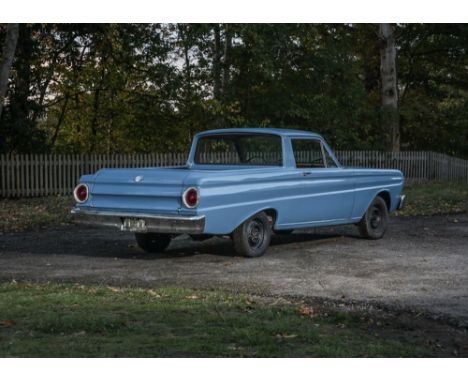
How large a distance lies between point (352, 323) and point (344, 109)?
27.2m

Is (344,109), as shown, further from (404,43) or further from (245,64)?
(404,43)

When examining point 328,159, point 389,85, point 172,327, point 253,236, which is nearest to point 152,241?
point 253,236

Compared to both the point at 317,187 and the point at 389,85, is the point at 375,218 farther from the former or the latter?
the point at 389,85

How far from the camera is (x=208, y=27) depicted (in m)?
29.2

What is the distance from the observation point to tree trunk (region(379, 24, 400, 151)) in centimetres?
3375

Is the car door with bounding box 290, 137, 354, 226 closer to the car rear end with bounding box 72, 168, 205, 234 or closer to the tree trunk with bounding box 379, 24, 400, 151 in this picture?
the car rear end with bounding box 72, 168, 205, 234

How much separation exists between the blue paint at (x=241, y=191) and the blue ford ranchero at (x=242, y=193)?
0.5 inches

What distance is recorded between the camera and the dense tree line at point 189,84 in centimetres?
2902

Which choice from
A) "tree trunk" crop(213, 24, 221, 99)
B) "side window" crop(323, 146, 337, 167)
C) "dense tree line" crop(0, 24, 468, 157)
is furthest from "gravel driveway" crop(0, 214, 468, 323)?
"tree trunk" crop(213, 24, 221, 99)

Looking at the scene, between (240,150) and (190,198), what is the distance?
2522mm

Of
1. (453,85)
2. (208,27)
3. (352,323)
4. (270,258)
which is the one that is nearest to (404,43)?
(453,85)

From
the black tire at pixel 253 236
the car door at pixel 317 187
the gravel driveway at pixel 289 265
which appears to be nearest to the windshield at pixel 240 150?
the car door at pixel 317 187

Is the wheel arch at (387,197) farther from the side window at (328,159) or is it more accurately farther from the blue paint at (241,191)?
the side window at (328,159)

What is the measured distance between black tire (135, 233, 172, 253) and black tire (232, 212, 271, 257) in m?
1.41
